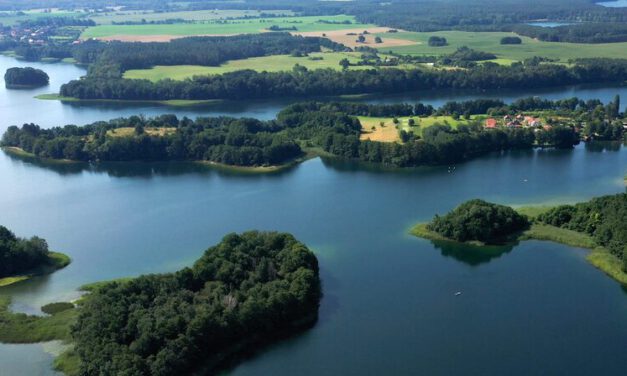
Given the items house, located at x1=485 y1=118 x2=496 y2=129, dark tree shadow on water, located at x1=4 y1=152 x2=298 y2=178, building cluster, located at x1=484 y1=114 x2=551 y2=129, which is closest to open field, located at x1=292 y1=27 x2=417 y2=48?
building cluster, located at x1=484 y1=114 x2=551 y2=129

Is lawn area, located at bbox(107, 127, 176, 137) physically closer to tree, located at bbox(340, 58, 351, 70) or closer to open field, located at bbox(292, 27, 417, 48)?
tree, located at bbox(340, 58, 351, 70)

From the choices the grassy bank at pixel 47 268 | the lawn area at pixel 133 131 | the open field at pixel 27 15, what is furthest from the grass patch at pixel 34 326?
the open field at pixel 27 15

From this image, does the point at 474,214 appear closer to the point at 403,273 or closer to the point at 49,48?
the point at 403,273

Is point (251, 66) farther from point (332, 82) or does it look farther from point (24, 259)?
point (24, 259)

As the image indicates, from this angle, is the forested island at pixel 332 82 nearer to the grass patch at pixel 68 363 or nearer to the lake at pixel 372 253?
the lake at pixel 372 253

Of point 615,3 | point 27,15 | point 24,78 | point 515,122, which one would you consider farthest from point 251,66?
point 615,3

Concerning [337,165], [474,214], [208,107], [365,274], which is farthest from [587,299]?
[208,107]

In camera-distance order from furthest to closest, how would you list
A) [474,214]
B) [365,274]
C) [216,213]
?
1. [216,213]
2. [474,214]
3. [365,274]

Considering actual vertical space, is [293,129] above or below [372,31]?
below
